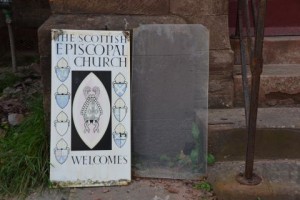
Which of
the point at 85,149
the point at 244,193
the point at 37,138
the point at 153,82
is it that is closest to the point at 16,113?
the point at 37,138

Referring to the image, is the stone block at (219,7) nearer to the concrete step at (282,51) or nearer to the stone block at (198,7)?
the stone block at (198,7)

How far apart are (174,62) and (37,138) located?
1.10 metres

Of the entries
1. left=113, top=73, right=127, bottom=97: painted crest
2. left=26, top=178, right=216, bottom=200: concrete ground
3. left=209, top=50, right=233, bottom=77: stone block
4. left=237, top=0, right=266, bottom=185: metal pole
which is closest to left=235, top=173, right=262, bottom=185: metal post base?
left=237, top=0, right=266, bottom=185: metal pole

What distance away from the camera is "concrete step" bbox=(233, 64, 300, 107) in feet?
11.5

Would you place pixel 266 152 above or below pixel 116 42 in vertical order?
below

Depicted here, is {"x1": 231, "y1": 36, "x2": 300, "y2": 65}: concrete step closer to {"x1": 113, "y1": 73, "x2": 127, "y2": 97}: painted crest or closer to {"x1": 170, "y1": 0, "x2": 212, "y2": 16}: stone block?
{"x1": 170, "y1": 0, "x2": 212, "y2": 16}: stone block

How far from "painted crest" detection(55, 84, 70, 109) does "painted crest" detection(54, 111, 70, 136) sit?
0.19 feet

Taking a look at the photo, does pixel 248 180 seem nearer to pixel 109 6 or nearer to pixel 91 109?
pixel 91 109

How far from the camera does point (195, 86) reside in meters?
3.11

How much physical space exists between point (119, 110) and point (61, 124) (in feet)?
1.31

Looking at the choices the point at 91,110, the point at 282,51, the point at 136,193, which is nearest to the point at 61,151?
the point at 91,110

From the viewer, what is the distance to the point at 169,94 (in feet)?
10.3

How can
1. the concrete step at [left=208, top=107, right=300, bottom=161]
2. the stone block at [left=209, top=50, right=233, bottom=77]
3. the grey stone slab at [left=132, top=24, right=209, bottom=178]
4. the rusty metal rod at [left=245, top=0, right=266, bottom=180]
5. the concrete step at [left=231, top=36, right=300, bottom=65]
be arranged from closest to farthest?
the rusty metal rod at [left=245, top=0, right=266, bottom=180] < the grey stone slab at [left=132, top=24, right=209, bottom=178] < the concrete step at [left=208, top=107, right=300, bottom=161] < the stone block at [left=209, top=50, right=233, bottom=77] < the concrete step at [left=231, top=36, right=300, bottom=65]

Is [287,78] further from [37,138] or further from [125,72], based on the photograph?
[37,138]
